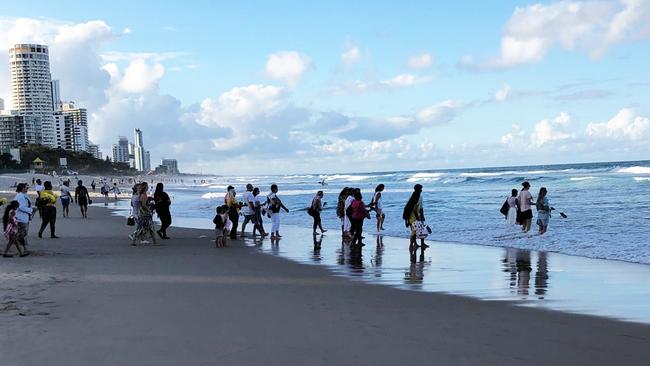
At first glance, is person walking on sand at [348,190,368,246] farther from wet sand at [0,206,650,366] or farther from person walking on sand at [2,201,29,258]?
person walking on sand at [2,201,29,258]

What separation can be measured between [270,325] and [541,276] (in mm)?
5630

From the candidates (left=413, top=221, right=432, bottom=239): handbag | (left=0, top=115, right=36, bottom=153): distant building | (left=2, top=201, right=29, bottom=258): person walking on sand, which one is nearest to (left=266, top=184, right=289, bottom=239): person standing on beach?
(left=413, top=221, right=432, bottom=239): handbag

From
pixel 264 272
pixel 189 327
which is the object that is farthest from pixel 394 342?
pixel 264 272

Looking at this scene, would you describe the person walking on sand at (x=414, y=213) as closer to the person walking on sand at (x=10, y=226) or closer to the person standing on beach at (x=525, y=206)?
the person standing on beach at (x=525, y=206)

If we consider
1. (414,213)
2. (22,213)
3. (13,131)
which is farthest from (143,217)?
(13,131)

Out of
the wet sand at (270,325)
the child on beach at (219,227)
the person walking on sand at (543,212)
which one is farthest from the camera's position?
the person walking on sand at (543,212)

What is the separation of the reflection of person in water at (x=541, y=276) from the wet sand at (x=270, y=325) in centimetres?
130

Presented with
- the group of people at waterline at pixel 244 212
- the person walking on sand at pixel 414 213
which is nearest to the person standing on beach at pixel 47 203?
the group of people at waterline at pixel 244 212

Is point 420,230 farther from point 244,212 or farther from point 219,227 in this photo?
point 244,212

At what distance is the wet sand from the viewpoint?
17.5 feet

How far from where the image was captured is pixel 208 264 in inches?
455

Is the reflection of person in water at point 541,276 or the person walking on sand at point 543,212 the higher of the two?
the person walking on sand at point 543,212

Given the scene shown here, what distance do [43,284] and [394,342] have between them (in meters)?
5.97

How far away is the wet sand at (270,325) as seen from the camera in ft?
17.5
